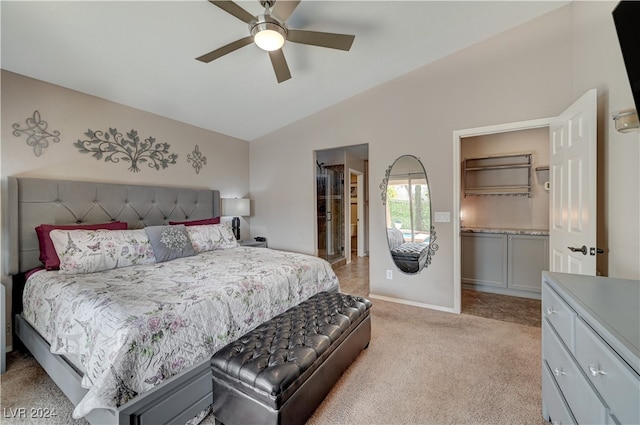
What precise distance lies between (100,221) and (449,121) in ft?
13.4

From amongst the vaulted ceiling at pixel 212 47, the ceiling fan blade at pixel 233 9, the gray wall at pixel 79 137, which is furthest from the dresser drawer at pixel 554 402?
the gray wall at pixel 79 137

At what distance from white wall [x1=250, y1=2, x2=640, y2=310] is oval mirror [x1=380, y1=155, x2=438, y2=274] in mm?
97

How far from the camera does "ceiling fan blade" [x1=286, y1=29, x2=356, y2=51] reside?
1.92 m

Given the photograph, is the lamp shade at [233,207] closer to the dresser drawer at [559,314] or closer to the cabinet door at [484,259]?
the cabinet door at [484,259]

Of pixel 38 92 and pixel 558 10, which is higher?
pixel 558 10

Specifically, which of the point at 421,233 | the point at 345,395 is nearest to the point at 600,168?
the point at 421,233

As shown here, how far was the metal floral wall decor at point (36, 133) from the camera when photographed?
2381mm

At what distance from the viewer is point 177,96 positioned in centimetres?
310

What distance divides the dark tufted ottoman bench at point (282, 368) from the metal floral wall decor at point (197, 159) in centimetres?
281

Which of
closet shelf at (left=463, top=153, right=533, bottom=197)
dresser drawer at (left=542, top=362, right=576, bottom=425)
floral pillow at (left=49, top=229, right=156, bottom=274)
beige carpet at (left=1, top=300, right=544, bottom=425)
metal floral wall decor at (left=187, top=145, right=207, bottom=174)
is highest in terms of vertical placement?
metal floral wall decor at (left=187, top=145, right=207, bottom=174)

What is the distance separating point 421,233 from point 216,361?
276cm

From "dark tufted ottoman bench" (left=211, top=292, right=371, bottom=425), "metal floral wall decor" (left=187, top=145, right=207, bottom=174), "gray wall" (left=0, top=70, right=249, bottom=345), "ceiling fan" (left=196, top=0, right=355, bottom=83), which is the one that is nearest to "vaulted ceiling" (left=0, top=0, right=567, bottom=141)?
"gray wall" (left=0, top=70, right=249, bottom=345)

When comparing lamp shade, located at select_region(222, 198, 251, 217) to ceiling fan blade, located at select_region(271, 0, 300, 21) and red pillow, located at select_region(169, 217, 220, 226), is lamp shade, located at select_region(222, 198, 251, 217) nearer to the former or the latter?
red pillow, located at select_region(169, 217, 220, 226)

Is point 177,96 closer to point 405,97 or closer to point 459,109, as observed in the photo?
point 405,97
